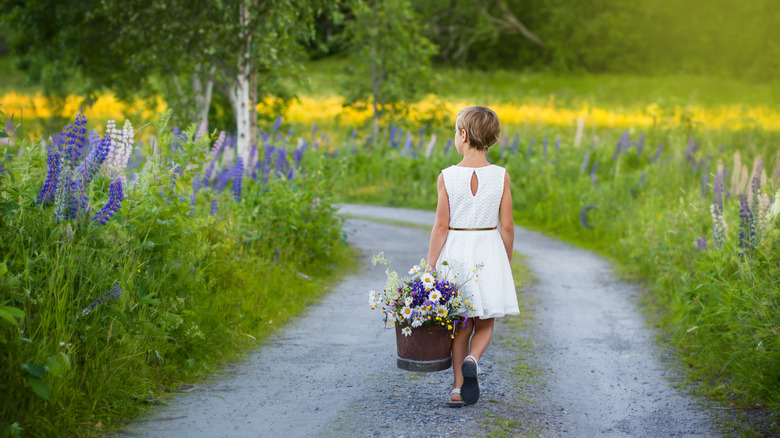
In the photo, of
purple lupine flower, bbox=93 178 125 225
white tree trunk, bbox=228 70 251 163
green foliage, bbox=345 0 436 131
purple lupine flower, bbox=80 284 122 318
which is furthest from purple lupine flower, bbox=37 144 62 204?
green foliage, bbox=345 0 436 131

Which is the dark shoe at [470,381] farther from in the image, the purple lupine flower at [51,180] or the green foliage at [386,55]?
the green foliage at [386,55]

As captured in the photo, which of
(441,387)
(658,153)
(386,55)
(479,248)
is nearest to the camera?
(479,248)

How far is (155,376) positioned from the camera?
5.01 metres

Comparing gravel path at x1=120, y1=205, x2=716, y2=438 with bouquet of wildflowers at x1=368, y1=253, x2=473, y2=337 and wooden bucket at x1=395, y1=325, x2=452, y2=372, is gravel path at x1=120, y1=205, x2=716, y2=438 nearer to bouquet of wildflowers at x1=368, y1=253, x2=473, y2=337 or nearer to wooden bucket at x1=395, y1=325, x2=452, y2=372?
wooden bucket at x1=395, y1=325, x2=452, y2=372

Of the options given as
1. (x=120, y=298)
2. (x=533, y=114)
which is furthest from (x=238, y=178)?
(x=533, y=114)

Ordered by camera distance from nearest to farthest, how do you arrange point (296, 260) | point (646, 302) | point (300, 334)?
point (300, 334) < point (646, 302) < point (296, 260)

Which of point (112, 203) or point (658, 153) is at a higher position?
point (112, 203)

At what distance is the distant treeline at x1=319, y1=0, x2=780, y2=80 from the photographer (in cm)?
4341

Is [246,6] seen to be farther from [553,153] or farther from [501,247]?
[501,247]

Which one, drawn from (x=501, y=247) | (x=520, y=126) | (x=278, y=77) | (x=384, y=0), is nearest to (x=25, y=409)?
(x=501, y=247)

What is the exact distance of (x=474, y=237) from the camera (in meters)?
4.75

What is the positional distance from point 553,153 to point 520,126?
7.61 meters

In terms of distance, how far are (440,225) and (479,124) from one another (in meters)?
0.65

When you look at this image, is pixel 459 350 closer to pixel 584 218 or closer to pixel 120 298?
pixel 120 298
